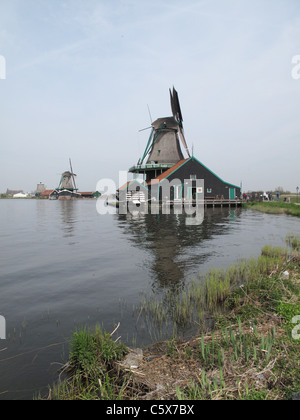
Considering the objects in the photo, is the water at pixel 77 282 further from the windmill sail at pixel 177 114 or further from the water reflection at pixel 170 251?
the windmill sail at pixel 177 114

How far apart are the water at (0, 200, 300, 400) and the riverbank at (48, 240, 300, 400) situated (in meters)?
0.62

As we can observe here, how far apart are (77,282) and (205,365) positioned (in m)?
5.48

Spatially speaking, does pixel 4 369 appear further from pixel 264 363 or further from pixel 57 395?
pixel 264 363

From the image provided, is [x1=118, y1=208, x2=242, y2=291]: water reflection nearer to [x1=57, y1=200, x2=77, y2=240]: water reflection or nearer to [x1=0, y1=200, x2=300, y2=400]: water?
[x1=0, y1=200, x2=300, y2=400]: water

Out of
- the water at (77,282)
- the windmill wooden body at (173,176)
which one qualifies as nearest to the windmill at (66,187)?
the windmill wooden body at (173,176)

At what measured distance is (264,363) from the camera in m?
3.52

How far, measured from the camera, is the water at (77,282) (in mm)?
4516

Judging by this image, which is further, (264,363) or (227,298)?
(227,298)

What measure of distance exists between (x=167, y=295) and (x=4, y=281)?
17.2 ft

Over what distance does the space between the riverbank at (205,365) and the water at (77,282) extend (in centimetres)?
62

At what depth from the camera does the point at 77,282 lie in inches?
327

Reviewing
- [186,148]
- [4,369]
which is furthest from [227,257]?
[186,148]

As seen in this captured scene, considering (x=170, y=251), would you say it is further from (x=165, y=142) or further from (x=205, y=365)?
(x=165, y=142)
